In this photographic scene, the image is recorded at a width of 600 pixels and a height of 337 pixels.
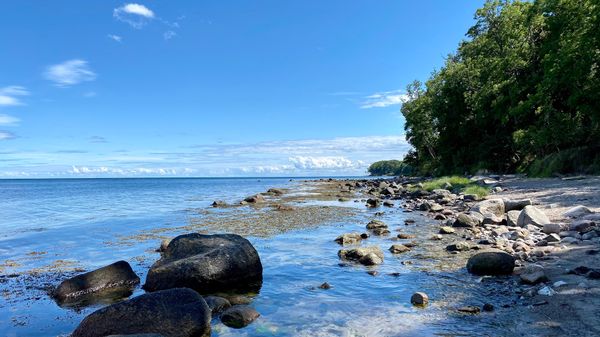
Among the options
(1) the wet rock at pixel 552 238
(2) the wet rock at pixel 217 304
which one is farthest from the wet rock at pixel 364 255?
(1) the wet rock at pixel 552 238

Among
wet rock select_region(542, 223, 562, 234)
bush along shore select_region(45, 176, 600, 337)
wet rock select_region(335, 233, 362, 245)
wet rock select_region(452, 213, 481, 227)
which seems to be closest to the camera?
bush along shore select_region(45, 176, 600, 337)

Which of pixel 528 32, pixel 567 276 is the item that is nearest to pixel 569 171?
pixel 528 32

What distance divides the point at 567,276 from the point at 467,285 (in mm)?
2021

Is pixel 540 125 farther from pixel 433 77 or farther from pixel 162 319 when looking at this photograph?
pixel 162 319

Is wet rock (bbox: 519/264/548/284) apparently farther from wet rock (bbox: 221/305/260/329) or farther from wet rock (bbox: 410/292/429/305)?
wet rock (bbox: 221/305/260/329)

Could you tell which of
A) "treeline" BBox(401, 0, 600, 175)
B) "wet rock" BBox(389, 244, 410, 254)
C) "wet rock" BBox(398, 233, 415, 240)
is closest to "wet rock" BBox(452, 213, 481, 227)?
"wet rock" BBox(398, 233, 415, 240)

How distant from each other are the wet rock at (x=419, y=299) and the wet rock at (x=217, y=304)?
12.5 ft

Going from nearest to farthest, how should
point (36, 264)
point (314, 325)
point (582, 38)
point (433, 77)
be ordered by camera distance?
point (314, 325), point (36, 264), point (582, 38), point (433, 77)

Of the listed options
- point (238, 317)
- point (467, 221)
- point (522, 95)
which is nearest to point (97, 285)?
point (238, 317)

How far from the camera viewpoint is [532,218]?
584 inches

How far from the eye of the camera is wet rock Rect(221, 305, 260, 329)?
24.7 feet

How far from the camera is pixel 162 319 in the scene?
6949 mm

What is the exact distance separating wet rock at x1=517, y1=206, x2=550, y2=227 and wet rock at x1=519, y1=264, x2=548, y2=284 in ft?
20.6

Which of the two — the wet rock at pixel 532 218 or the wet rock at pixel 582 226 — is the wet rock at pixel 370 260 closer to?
the wet rock at pixel 582 226
